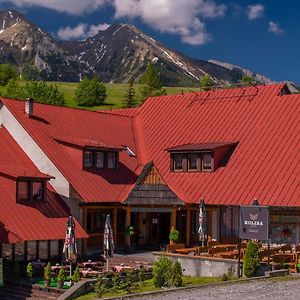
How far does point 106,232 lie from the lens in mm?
26797

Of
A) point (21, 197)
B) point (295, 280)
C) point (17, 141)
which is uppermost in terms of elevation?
point (17, 141)

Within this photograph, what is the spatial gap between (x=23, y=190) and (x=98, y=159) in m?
6.03

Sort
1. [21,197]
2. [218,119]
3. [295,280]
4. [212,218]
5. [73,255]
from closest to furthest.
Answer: [295,280] < [73,255] < [21,197] < [212,218] < [218,119]

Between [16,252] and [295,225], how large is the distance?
13.1 metres

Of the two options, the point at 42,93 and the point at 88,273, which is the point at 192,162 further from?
the point at 42,93

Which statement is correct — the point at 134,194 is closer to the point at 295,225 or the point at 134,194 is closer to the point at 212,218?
the point at 212,218

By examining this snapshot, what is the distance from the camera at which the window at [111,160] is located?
34.2 meters

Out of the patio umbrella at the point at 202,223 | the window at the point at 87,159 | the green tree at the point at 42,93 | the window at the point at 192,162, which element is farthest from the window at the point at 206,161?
the green tree at the point at 42,93

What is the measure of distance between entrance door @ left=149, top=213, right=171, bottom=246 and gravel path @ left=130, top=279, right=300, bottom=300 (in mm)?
12720

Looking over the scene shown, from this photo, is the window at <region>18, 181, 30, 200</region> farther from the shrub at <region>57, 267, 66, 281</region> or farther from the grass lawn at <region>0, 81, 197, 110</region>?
the grass lawn at <region>0, 81, 197, 110</region>

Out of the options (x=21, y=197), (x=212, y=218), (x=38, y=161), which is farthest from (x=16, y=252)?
(x=212, y=218)

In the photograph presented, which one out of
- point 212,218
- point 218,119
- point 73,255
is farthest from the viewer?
point 218,119

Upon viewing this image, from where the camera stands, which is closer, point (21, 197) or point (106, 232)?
point (106, 232)

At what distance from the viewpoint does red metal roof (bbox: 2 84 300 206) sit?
30703 millimetres
